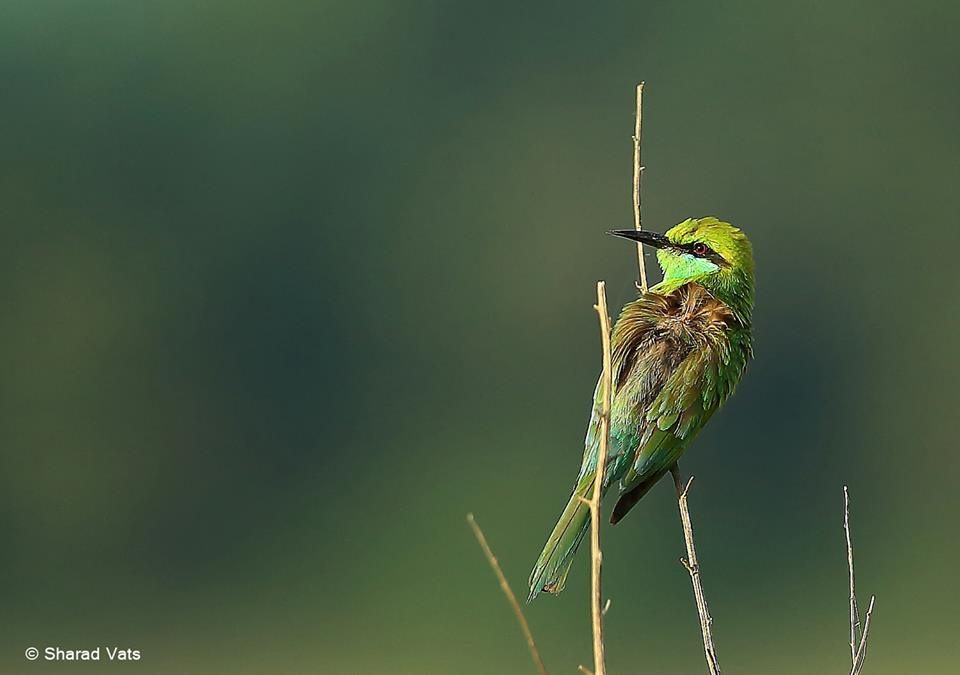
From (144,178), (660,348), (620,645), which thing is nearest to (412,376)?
(144,178)

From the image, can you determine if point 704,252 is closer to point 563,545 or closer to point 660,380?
point 660,380

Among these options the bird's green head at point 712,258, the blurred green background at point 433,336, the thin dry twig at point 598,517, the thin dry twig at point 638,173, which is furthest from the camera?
the blurred green background at point 433,336

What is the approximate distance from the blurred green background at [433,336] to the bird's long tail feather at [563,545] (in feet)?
50.2

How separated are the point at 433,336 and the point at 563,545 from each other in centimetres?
3001

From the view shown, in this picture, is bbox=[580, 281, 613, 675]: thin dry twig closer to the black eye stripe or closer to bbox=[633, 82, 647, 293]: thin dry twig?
bbox=[633, 82, 647, 293]: thin dry twig

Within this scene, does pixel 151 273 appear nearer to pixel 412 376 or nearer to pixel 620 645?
pixel 412 376

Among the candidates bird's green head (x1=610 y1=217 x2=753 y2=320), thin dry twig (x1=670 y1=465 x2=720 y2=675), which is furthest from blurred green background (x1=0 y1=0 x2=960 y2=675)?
thin dry twig (x1=670 y1=465 x2=720 y2=675)

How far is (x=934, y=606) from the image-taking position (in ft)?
77.5

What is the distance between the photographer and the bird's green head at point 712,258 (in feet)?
9.99

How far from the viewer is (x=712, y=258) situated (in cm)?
306

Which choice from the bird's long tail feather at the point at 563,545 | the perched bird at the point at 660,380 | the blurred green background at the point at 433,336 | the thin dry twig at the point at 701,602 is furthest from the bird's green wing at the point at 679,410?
the blurred green background at the point at 433,336

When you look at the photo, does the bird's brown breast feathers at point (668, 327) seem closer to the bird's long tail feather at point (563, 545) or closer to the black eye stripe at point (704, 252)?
the black eye stripe at point (704, 252)

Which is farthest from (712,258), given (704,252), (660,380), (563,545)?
(563,545)

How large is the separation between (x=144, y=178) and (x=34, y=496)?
9.16 m
